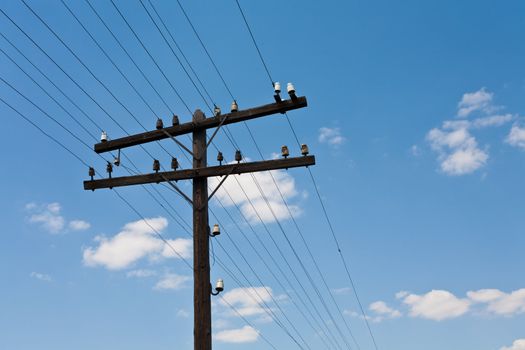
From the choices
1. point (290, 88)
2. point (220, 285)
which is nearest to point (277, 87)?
point (290, 88)

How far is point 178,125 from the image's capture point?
36.3 ft

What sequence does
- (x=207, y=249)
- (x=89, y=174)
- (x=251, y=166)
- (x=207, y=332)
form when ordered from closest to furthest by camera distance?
(x=207, y=332) < (x=207, y=249) < (x=251, y=166) < (x=89, y=174)

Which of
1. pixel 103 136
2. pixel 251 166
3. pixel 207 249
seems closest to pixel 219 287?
pixel 207 249

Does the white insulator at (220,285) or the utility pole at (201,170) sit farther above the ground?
the utility pole at (201,170)

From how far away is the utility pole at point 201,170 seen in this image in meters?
9.41

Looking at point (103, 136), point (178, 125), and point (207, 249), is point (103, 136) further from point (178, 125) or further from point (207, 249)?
point (207, 249)

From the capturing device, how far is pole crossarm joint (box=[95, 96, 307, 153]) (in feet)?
34.8

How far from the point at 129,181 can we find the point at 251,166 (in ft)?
8.53

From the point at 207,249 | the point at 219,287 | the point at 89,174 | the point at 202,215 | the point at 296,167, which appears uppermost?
the point at 89,174

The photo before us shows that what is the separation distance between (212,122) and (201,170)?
3.48 feet

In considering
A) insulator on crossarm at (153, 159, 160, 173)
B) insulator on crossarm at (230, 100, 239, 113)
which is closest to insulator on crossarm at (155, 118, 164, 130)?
insulator on crossarm at (153, 159, 160, 173)

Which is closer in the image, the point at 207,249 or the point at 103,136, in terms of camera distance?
the point at 207,249

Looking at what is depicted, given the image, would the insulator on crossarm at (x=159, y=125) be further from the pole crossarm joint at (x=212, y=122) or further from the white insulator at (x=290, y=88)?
the white insulator at (x=290, y=88)

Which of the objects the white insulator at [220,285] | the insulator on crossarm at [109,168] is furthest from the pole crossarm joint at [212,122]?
the white insulator at [220,285]
